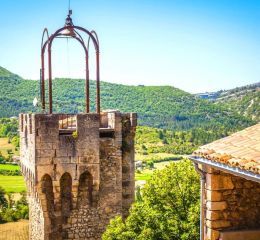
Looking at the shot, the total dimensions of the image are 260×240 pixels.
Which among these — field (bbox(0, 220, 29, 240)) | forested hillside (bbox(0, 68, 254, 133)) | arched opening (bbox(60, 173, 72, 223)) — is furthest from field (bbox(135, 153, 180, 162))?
arched opening (bbox(60, 173, 72, 223))

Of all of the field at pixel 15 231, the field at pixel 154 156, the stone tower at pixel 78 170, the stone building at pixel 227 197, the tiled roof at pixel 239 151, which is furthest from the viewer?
the field at pixel 154 156

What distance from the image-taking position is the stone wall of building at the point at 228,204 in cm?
695

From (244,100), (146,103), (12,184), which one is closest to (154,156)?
(12,184)

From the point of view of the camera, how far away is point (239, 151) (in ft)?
21.2

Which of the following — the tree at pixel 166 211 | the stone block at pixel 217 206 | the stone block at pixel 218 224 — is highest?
the stone block at pixel 217 206

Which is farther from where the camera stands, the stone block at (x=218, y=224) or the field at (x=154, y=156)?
the field at (x=154, y=156)

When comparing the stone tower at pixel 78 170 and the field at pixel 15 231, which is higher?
the stone tower at pixel 78 170

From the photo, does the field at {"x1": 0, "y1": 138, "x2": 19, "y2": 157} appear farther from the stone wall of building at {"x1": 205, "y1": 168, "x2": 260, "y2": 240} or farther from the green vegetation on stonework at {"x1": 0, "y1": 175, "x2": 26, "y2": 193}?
the stone wall of building at {"x1": 205, "y1": 168, "x2": 260, "y2": 240}

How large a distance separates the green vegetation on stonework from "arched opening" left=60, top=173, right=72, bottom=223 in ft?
155

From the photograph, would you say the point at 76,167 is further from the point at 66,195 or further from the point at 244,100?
the point at 244,100

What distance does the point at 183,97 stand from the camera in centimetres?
14462

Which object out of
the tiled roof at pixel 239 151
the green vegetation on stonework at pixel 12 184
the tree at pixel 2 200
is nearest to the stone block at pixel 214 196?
the tiled roof at pixel 239 151

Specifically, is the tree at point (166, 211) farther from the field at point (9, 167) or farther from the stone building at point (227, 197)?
the field at point (9, 167)

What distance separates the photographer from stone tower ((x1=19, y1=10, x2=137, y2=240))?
1322 centimetres
